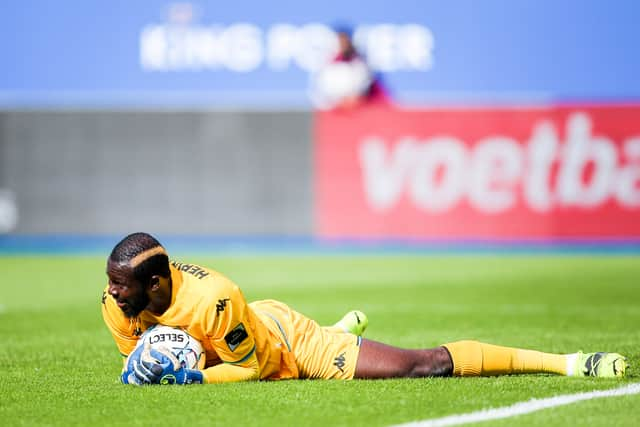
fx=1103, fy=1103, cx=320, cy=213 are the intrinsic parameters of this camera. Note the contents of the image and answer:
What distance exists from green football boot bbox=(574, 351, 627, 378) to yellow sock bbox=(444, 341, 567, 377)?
0.33 feet

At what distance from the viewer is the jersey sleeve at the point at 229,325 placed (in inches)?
242

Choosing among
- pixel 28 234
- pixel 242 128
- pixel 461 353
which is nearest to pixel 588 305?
pixel 461 353

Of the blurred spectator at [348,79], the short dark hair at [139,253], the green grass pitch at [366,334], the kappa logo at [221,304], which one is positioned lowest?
the green grass pitch at [366,334]

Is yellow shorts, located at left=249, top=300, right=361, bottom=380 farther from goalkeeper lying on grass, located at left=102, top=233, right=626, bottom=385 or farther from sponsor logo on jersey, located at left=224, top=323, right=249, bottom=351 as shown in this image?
sponsor logo on jersey, located at left=224, top=323, right=249, bottom=351

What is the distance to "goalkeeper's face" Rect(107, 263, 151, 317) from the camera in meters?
6.02

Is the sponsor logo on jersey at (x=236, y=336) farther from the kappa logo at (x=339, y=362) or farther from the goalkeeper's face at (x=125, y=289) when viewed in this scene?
the kappa logo at (x=339, y=362)

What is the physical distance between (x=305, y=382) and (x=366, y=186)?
41.7 feet

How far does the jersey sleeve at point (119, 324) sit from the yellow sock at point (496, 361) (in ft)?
6.44

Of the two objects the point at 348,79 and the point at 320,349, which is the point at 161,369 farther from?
the point at 348,79

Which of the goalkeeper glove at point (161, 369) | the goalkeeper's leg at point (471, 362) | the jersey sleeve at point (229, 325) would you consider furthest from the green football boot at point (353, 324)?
the goalkeeper glove at point (161, 369)

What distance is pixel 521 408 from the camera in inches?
232

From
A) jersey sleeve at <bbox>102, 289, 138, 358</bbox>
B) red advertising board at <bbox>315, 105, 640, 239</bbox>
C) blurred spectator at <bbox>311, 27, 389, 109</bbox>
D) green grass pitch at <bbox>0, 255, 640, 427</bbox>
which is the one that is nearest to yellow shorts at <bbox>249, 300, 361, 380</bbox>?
green grass pitch at <bbox>0, 255, 640, 427</bbox>

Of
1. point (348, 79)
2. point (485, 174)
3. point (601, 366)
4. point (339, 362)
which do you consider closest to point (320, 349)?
point (339, 362)

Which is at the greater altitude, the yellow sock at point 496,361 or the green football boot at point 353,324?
the green football boot at point 353,324
